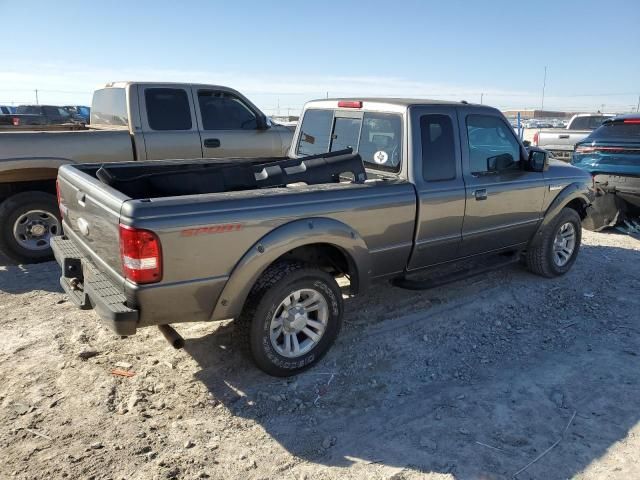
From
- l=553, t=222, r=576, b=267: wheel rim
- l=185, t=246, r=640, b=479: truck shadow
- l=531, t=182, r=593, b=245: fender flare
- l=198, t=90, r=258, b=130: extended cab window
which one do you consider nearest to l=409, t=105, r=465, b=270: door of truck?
l=185, t=246, r=640, b=479: truck shadow

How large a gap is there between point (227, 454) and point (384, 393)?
3.86 ft

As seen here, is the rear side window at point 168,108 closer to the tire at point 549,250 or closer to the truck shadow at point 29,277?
the truck shadow at point 29,277

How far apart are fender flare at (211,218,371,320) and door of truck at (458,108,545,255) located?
4.99 ft

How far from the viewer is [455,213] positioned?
4.36 m

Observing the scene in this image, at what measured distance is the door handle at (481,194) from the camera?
4508 millimetres

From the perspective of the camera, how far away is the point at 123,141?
244 inches

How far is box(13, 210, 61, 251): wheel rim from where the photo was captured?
584cm

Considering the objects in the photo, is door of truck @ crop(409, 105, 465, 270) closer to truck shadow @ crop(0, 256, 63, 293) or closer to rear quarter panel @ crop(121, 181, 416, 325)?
rear quarter panel @ crop(121, 181, 416, 325)

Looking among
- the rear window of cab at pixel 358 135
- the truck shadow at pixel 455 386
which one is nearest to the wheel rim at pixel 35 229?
the truck shadow at pixel 455 386

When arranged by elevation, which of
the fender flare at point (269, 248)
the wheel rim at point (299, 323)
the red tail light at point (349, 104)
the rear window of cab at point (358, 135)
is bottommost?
the wheel rim at point (299, 323)

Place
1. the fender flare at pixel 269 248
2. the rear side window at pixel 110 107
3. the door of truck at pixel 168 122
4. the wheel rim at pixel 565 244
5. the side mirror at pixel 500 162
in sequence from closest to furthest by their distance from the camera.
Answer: the fender flare at pixel 269 248, the side mirror at pixel 500 162, the wheel rim at pixel 565 244, the door of truck at pixel 168 122, the rear side window at pixel 110 107

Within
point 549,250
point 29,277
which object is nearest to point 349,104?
point 549,250

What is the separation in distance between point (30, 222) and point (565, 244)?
6.27m

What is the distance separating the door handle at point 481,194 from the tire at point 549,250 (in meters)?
1.29
